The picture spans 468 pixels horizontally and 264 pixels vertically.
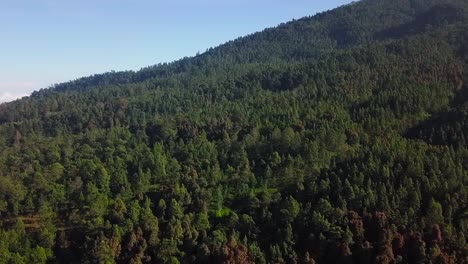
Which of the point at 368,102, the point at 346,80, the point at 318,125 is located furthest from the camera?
the point at 346,80

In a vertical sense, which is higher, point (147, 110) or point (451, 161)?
point (147, 110)

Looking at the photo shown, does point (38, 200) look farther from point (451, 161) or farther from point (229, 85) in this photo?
point (229, 85)

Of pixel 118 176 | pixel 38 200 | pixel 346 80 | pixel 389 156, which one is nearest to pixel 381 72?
pixel 346 80

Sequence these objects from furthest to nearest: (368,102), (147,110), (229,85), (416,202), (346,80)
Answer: (229,85)
(147,110)
(346,80)
(368,102)
(416,202)

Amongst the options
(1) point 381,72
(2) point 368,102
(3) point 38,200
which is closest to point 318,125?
(2) point 368,102

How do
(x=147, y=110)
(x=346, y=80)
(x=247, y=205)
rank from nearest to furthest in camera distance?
1. (x=247, y=205)
2. (x=346, y=80)
3. (x=147, y=110)

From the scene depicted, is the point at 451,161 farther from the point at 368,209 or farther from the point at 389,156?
the point at 368,209

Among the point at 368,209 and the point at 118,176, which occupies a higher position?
the point at 118,176

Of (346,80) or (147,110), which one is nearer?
(346,80)

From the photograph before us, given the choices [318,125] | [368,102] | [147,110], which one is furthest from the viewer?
[147,110]
